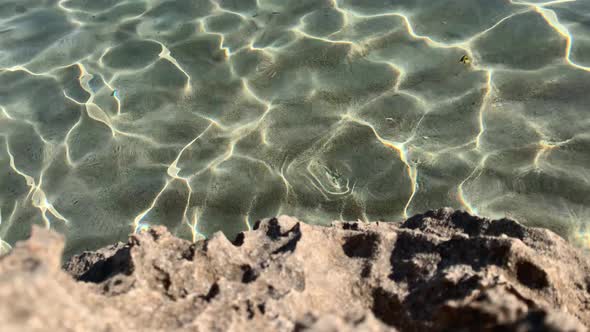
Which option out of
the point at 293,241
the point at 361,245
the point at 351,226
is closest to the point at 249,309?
the point at 293,241

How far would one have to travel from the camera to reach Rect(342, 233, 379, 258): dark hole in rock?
7.68 feet

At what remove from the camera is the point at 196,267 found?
2160mm

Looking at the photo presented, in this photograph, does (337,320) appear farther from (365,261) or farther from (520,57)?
(520,57)

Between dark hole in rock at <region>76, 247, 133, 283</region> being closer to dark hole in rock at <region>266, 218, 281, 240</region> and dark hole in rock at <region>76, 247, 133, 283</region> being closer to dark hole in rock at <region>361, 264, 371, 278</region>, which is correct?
dark hole in rock at <region>266, 218, 281, 240</region>

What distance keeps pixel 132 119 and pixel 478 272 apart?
3.18m

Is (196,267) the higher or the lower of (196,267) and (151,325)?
the lower

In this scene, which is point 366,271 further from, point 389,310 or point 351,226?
point 351,226

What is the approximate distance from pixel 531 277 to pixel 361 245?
2.21ft

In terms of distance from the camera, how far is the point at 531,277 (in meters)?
→ 2.11

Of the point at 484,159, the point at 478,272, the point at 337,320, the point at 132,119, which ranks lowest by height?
the point at 132,119

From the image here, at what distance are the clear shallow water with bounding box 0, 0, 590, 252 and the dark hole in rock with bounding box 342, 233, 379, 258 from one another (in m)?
1.04

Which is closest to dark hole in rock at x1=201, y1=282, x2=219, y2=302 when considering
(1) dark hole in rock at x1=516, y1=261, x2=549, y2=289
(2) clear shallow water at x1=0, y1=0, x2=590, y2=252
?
(1) dark hole in rock at x1=516, y1=261, x2=549, y2=289

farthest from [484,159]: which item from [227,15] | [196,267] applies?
[227,15]

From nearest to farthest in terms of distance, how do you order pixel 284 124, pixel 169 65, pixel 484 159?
pixel 484 159
pixel 284 124
pixel 169 65
